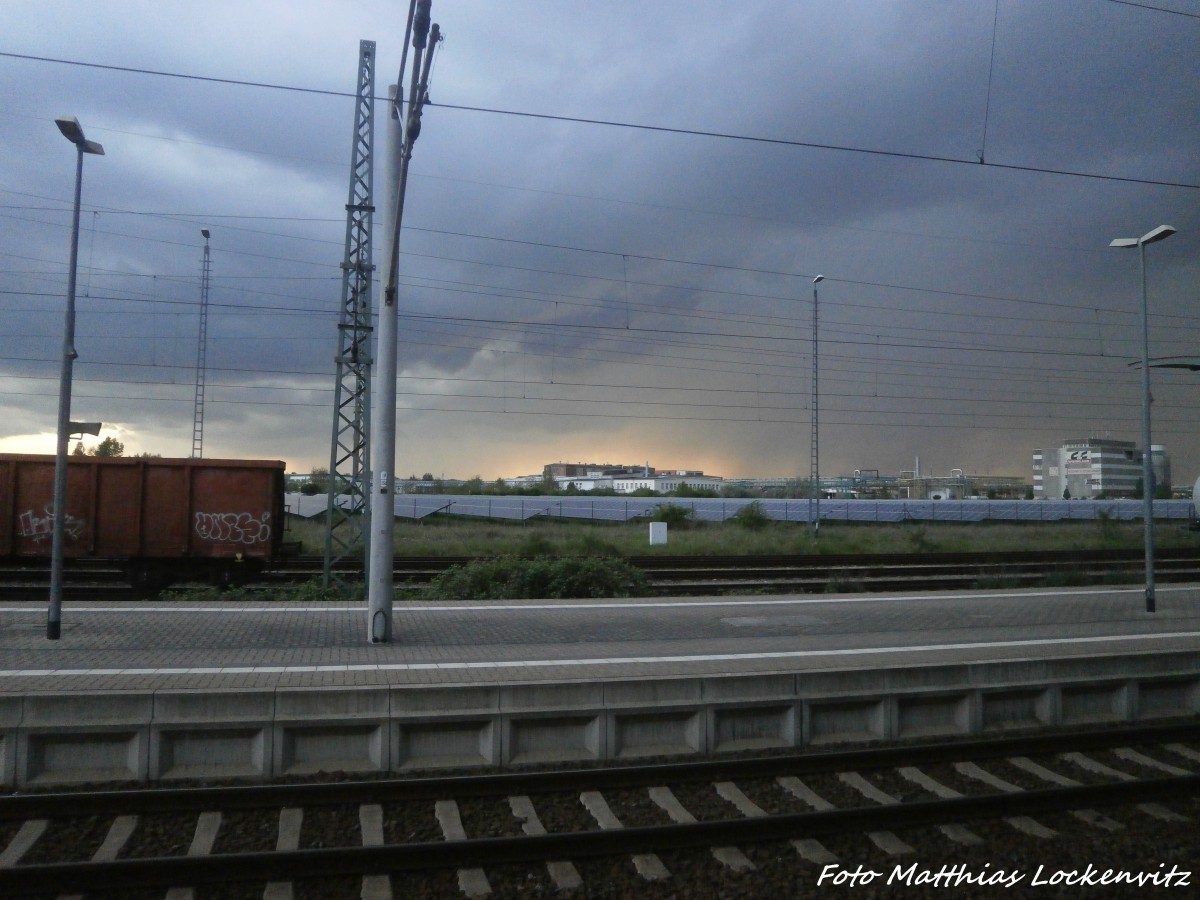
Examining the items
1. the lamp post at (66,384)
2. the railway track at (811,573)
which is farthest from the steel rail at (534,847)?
the railway track at (811,573)

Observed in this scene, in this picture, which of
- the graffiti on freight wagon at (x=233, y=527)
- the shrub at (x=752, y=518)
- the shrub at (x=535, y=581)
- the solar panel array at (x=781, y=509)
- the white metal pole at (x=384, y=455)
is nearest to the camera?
the white metal pole at (x=384, y=455)

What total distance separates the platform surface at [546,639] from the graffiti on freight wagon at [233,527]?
632cm

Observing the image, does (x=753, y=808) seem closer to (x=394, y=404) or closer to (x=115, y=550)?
(x=394, y=404)

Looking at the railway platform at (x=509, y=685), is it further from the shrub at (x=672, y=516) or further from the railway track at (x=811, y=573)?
the shrub at (x=672, y=516)

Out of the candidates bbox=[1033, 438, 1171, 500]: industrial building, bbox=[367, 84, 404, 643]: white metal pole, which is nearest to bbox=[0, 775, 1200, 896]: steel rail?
bbox=[367, 84, 404, 643]: white metal pole

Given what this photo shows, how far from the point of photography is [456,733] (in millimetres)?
7941

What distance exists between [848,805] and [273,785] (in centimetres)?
462

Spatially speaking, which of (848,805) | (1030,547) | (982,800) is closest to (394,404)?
(848,805)

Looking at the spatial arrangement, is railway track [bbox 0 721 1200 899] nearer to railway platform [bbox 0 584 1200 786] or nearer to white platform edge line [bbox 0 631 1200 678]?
railway platform [bbox 0 584 1200 786]

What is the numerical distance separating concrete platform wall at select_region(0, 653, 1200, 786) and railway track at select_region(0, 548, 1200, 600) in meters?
10.3

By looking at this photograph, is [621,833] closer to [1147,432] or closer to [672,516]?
[1147,432]

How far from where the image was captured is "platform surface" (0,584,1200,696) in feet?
29.2

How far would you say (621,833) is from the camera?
616cm

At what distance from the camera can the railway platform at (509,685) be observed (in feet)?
24.2
